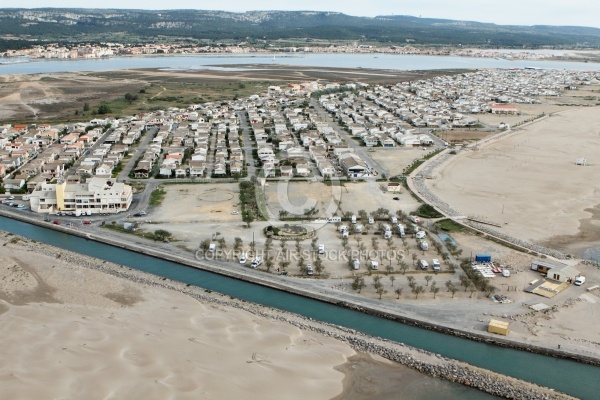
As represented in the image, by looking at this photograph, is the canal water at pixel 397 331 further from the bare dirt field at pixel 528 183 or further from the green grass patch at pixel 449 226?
the bare dirt field at pixel 528 183

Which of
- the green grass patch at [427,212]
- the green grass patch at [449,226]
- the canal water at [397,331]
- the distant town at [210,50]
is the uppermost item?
the distant town at [210,50]

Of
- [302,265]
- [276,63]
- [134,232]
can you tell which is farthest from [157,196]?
[276,63]

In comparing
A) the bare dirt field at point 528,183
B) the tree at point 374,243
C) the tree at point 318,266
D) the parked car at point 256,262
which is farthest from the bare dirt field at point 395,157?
the parked car at point 256,262

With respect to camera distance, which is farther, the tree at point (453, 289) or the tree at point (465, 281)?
the tree at point (465, 281)

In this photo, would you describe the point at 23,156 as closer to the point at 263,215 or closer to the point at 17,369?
the point at 263,215

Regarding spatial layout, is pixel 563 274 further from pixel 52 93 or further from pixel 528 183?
pixel 52 93

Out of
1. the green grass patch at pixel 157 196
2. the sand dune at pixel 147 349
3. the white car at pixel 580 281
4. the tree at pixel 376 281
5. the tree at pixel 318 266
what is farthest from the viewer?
the green grass patch at pixel 157 196

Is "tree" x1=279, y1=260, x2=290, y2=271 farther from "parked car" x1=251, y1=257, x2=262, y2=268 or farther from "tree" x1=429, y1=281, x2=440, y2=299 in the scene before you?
"tree" x1=429, y1=281, x2=440, y2=299
